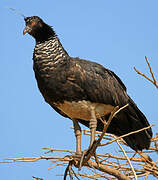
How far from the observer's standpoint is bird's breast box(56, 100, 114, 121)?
3.55 metres

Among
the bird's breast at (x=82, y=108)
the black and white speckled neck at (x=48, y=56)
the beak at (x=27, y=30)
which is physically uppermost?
the beak at (x=27, y=30)

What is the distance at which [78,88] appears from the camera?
138 inches

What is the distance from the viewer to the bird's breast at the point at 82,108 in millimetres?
3553

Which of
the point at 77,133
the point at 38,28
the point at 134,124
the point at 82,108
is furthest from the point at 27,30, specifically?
the point at 134,124

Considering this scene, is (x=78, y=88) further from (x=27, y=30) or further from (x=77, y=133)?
(x=27, y=30)

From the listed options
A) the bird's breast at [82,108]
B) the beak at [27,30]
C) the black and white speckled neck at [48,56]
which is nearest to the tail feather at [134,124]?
the bird's breast at [82,108]

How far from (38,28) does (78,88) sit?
795 mm

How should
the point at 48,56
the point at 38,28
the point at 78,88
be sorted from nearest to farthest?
the point at 78,88 → the point at 48,56 → the point at 38,28

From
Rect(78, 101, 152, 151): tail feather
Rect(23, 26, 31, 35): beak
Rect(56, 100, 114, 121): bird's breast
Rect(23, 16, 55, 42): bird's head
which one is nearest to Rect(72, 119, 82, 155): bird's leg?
Rect(56, 100, 114, 121): bird's breast

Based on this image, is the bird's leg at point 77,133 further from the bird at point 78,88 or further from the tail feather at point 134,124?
the tail feather at point 134,124

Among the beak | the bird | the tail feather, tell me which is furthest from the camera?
the tail feather

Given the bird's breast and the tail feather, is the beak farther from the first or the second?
the tail feather

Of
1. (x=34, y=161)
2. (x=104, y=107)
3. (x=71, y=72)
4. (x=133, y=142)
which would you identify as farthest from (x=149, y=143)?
(x=34, y=161)

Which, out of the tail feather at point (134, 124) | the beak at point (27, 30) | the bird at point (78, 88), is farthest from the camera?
the tail feather at point (134, 124)
